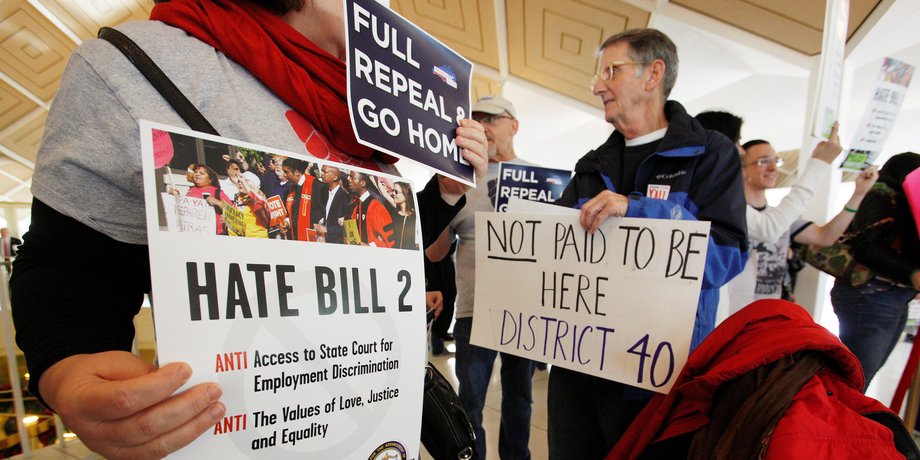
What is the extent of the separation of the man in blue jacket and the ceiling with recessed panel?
7.46 ft

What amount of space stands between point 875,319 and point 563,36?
3.58 m

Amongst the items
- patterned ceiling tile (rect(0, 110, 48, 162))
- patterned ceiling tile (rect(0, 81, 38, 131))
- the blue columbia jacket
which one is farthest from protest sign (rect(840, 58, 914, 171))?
patterned ceiling tile (rect(0, 110, 48, 162))

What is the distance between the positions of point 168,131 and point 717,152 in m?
1.26

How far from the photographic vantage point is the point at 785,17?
287 centimetres

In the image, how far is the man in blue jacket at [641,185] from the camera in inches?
43.5

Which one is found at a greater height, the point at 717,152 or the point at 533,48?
the point at 533,48

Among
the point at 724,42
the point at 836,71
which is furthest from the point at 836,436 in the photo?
the point at 724,42

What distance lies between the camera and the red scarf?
0.57m

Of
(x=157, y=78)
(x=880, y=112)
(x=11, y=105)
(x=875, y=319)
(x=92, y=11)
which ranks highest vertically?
(x=92, y=11)

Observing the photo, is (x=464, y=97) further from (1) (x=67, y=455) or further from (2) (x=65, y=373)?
(1) (x=67, y=455)

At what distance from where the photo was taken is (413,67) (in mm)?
735

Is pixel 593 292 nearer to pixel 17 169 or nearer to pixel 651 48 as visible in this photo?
pixel 651 48

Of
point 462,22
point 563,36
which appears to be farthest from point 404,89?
point 462,22

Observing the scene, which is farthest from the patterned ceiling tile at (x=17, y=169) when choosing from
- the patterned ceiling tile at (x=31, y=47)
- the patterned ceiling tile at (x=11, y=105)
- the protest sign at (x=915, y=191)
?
the protest sign at (x=915, y=191)
